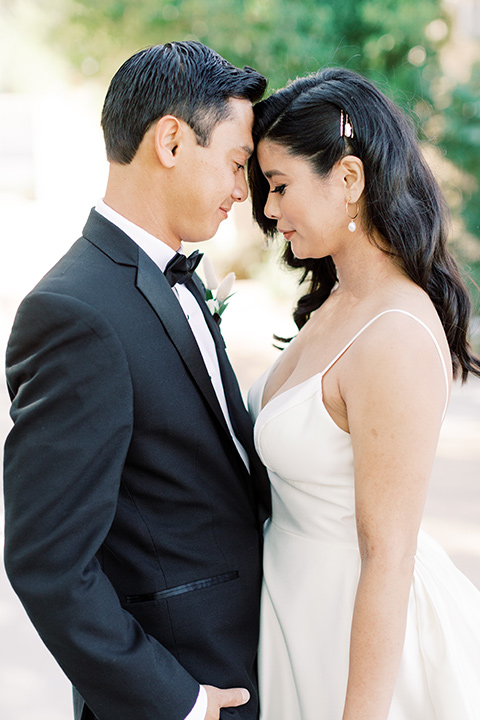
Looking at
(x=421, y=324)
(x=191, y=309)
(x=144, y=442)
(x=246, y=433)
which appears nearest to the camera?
(x=144, y=442)

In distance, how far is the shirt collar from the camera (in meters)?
1.83

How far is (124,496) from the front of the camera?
1.67 meters

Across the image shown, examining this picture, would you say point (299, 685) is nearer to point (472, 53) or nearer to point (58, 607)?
point (58, 607)

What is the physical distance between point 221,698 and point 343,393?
75 cm

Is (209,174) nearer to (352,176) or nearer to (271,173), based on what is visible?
(271,173)

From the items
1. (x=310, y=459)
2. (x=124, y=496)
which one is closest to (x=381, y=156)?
(x=310, y=459)

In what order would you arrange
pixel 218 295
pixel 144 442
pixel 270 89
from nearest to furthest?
pixel 144 442 → pixel 218 295 → pixel 270 89

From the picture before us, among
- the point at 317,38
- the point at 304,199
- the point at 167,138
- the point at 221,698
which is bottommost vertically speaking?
the point at 221,698

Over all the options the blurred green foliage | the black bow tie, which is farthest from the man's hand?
the blurred green foliage

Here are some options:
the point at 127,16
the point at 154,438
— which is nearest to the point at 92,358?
the point at 154,438

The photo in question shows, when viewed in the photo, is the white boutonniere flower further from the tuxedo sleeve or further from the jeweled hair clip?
the tuxedo sleeve

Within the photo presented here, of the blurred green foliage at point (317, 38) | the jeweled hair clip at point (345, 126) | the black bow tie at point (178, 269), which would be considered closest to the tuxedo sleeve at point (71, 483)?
the black bow tie at point (178, 269)

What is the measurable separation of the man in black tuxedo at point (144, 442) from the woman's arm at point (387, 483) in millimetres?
301

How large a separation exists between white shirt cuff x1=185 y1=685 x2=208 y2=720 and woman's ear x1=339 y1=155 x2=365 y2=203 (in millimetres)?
1237
